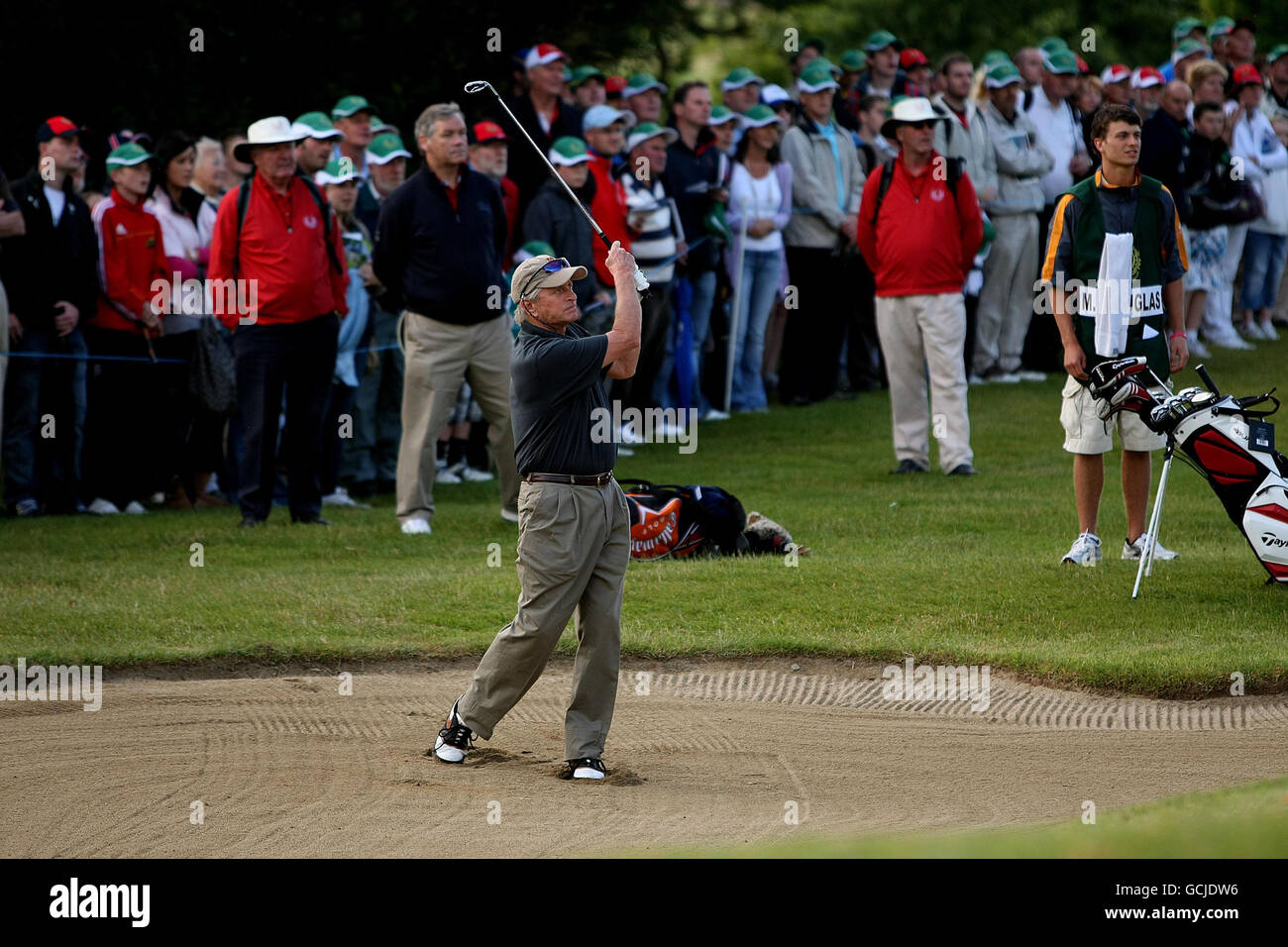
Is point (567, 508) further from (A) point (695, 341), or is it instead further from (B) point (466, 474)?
(A) point (695, 341)

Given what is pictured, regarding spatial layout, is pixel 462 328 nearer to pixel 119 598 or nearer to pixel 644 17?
pixel 119 598

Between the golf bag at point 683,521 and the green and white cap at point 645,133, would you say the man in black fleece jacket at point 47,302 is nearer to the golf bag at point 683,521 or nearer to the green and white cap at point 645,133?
the golf bag at point 683,521

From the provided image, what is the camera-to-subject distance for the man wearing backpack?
483 inches

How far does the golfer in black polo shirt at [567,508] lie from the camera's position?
23.8 ft

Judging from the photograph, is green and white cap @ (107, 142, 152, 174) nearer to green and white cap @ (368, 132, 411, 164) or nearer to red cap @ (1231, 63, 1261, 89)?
green and white cap @ (368, 132, 411, 164)

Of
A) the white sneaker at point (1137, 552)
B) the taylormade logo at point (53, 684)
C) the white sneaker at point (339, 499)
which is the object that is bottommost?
the white sneaker at point (339, 499)

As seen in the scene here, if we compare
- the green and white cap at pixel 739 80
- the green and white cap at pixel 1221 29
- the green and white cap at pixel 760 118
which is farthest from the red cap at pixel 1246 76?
the green and white cap at pixel 760 118

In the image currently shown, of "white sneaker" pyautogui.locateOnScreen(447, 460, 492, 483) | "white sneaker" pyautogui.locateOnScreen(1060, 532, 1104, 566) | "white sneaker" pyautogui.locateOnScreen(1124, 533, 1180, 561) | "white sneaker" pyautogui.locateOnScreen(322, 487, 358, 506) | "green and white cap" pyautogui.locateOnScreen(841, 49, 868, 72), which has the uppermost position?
"green and white cap" pyautogui.locateOnScreen(841, 49, 868, 72)

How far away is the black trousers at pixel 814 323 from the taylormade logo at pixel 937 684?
9.12 meters

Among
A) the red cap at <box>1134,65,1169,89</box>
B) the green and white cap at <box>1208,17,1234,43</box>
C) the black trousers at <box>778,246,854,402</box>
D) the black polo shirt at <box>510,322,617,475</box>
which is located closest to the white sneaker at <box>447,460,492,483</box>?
the black trousers at <box>778,246,854,402</box>

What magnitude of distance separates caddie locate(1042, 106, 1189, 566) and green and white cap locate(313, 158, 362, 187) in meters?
5.78

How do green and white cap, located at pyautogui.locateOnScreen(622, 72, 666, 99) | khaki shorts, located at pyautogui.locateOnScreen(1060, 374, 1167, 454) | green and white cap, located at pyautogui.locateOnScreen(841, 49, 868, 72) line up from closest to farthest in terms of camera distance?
1. khaki shorts, located at pyautogui.locateOnScreen(1060, 374, 1167, 454)
2. green and white cap, located at pyautogui.locateOnScreen(622, 72, 666, 99)
3. green and white cap, located at pyautogui.locateOnScreen(841, 49, 868, 72)

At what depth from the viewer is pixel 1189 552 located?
11.4 meters

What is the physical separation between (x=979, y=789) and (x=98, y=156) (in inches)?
440
